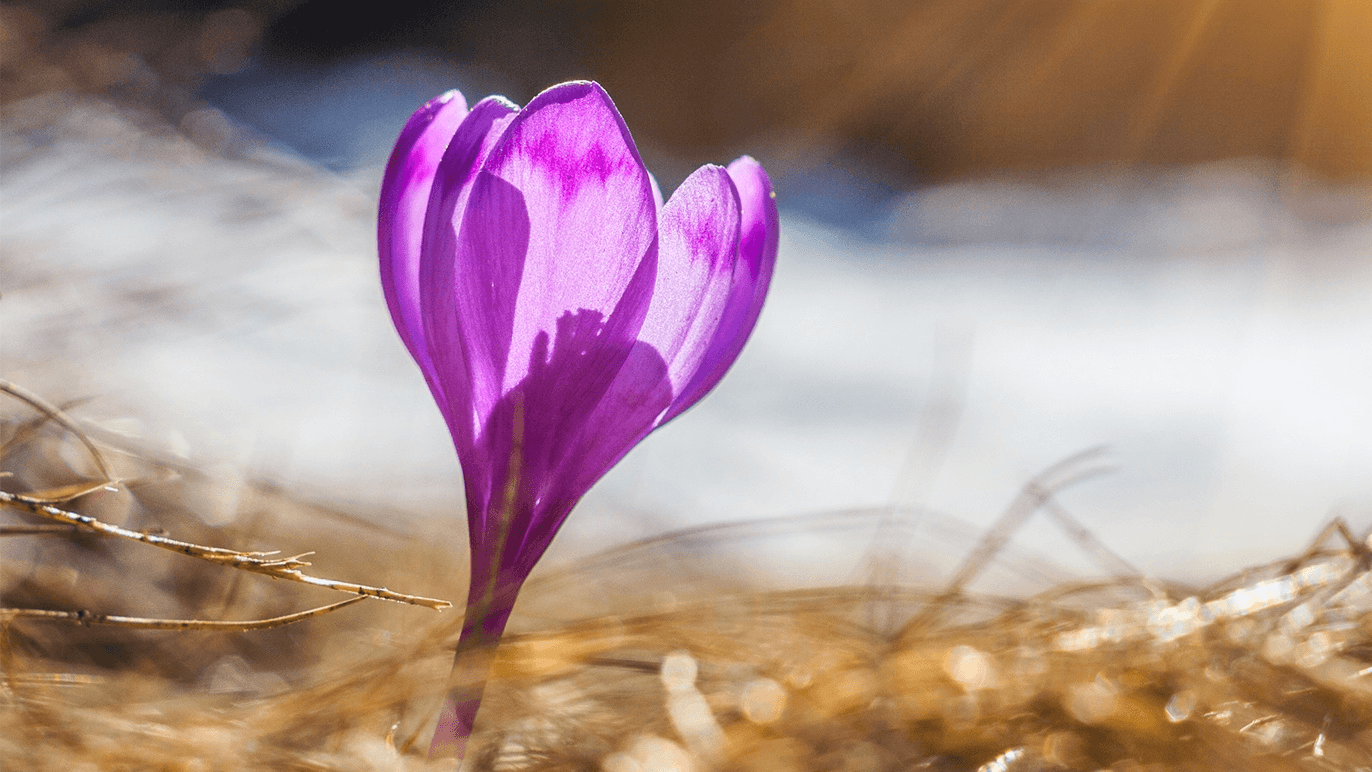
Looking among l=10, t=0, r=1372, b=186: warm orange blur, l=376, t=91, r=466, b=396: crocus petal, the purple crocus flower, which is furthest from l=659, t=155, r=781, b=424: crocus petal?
l=10, t=0, r=1372, b=186: warm orange blur

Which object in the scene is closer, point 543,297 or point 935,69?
point 543,297

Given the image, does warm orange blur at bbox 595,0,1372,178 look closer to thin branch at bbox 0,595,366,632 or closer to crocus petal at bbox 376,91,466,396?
crocus petal at bbox 376,91,466,396

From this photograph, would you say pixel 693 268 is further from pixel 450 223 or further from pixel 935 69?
pixel 935 69

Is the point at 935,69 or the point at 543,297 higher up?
the point at 935,69

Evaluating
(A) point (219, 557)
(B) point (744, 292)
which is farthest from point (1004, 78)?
(A) point (219, 557)

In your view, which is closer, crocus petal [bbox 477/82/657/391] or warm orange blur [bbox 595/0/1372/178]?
crocus petal [bbox 477/82/657/391]

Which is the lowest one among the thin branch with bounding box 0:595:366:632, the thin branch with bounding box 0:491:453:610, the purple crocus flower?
the thin branch with bounding box 0:595:366:632

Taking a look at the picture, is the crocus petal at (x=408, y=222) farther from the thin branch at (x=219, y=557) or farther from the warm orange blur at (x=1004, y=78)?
the warm orange blur at (x=1004, y=78)

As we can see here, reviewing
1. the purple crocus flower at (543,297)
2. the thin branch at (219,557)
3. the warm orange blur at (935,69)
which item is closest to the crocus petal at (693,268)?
the purple crocus flower at (543,297)
